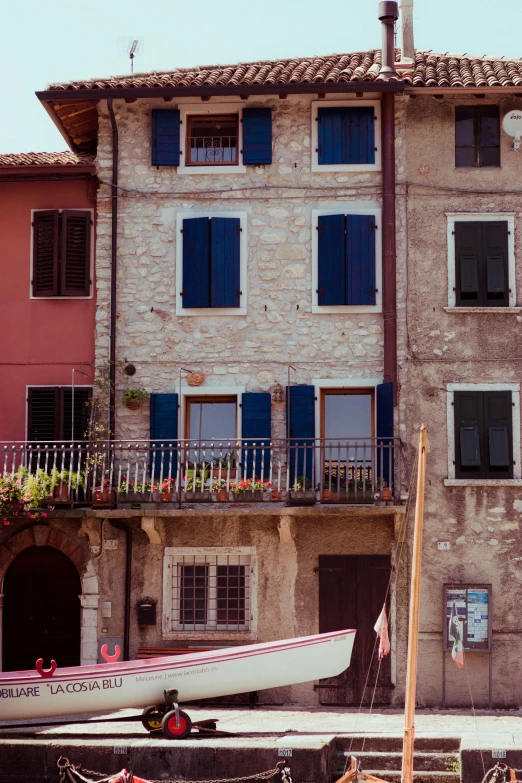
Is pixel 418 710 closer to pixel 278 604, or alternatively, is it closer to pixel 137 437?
pixel 278 604

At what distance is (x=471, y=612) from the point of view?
65.7 ft

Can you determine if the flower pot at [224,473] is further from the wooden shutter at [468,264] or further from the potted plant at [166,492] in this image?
the wooden shutter at [468,264]

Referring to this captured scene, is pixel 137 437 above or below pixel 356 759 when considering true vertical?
above

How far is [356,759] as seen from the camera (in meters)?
14.3

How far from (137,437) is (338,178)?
5.42 metres

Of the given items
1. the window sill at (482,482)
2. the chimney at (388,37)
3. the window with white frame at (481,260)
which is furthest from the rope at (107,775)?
the chimney at (388,37)

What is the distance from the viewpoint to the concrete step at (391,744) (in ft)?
50.3

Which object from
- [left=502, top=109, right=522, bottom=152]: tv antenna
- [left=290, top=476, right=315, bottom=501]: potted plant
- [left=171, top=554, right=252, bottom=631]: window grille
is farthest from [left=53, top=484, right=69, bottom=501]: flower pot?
Answer: [left=502, top=109, right=522, bottom=152]: tv antenna

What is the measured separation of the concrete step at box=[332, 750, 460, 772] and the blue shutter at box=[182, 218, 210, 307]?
8463mm

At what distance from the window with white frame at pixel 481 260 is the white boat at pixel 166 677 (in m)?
6.56

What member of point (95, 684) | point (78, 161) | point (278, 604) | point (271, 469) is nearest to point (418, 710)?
point (278, 604)

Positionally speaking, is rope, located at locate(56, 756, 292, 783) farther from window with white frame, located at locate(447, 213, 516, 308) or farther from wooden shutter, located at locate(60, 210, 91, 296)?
window with white frame, located at locate(447, 213, 516, 308)

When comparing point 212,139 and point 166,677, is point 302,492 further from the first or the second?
point 212,139

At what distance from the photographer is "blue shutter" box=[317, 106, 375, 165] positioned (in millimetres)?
21109
